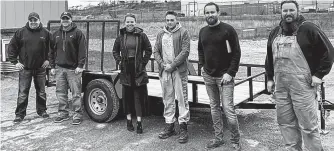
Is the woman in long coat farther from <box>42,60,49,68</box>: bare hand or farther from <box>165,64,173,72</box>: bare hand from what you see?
<box>42,60,49,68</box>: bare hand

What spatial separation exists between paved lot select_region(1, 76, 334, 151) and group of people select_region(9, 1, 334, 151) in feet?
0.69

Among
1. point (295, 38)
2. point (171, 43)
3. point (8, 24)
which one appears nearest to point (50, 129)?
point (171, 43)

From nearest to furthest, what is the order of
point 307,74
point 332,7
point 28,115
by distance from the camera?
point 307,74 → point 28,115 → point 332,7

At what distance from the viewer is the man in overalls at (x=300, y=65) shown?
395 centimetres

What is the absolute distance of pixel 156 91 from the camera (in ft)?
22.2

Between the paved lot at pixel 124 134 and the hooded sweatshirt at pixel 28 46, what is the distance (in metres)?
1.13

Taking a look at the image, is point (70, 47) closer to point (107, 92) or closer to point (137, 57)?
point (107, 92)

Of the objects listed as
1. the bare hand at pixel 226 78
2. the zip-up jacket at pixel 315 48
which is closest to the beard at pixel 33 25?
the bare hand at pixel 226 78

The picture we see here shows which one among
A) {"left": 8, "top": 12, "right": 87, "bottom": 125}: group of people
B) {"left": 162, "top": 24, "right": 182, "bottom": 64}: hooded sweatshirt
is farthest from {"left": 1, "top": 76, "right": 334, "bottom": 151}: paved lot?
{"left": 162, "top": 24, "right": 182, "bottom": 64}: hooded sweatshirt

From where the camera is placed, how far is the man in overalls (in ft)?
13.0

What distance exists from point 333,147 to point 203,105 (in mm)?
1916

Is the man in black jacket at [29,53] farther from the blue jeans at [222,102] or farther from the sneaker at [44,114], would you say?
the blue jeans at [222,102]

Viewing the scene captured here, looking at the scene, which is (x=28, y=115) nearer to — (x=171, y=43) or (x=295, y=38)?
(x=171, y=43)

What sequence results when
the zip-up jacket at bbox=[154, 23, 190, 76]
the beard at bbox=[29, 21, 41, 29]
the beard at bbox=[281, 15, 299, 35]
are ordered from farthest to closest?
the beard at bbox=[29, 21, 41, 29] → the zip-up jacket at bbox=[154, 23, 190, 76] → the beard at bbox=[281, 15, 299, 35]
